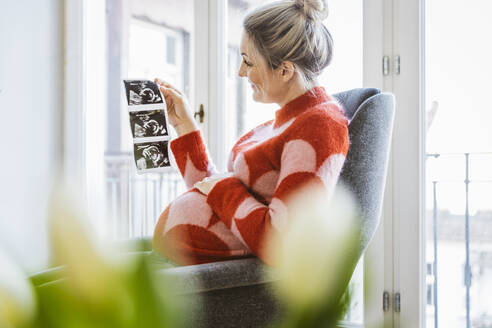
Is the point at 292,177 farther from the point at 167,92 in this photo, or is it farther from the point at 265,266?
the point at 167,92

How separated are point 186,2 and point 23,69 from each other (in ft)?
2.84

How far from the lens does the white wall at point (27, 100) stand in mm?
2381

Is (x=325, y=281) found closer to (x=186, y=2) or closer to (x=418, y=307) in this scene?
(x=418, y=307)

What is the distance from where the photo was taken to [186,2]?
7.54ft

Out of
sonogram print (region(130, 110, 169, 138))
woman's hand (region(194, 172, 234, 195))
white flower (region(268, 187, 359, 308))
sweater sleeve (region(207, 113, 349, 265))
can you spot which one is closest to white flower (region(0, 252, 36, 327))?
white flower (region(268, 187, 359, 308))

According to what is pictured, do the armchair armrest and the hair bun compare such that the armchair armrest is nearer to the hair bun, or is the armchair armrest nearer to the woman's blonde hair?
the woman's blonde hair

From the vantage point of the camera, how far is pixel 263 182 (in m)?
1.22

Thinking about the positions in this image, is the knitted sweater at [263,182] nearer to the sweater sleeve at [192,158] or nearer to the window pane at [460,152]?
the sweater sleeve at [192,158]

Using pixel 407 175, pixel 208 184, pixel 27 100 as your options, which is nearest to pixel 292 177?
pixel 208 184

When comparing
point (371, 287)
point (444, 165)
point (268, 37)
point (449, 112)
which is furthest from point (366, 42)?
point (371, 287)

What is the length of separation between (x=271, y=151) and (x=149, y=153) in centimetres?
41

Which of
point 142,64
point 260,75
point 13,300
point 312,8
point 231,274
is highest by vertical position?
point 142,64

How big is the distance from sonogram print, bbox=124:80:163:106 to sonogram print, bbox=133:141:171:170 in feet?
0.39

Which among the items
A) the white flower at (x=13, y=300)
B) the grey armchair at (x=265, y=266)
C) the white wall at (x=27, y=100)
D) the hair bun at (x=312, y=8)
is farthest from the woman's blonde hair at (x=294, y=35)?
the white wall at (x=27, y=100)
